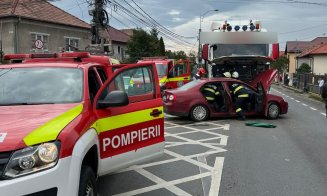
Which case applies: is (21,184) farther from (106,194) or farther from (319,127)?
(319,127)

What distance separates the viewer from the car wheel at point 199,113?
536 inches

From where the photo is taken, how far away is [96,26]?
24.3m

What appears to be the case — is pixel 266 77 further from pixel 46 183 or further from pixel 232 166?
pixel 46 183

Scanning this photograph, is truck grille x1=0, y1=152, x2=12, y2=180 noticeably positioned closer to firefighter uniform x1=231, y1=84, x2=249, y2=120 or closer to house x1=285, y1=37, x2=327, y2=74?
firefighter uniform x1=231, y1=84, x2=249, y2=120

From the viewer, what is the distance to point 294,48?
329 ft

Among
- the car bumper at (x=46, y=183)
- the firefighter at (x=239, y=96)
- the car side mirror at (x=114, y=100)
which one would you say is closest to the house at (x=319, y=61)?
the firefighter at (x=239, y=96)

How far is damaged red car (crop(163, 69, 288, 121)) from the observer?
44.2 feet

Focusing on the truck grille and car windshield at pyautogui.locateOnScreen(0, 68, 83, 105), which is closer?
the truck grille

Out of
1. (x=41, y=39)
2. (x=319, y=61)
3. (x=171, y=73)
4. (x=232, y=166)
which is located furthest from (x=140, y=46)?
(x=232, y=166)

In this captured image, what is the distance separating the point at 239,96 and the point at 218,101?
68 centimetres

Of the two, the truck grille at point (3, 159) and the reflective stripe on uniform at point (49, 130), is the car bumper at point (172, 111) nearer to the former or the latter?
the reflective stripe on uniform at point (49, 130)

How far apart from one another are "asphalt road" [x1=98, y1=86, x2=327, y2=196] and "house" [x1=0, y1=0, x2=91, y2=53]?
2195cm

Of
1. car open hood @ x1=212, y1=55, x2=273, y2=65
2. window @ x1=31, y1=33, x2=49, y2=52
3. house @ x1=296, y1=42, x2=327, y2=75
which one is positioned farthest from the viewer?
house @ x1=296, y1=42, x2=327, y2=75

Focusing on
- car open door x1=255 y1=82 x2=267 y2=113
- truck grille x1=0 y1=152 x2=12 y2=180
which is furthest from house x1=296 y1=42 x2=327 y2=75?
truck grille x1=0 y1=152 x2=12 y2=180
